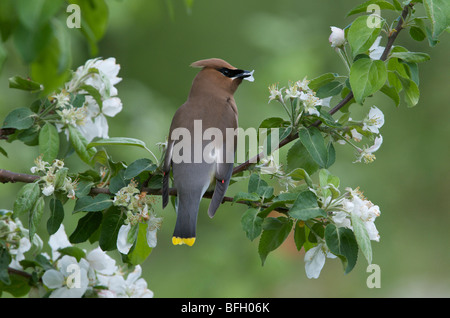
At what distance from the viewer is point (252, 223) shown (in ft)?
4.17

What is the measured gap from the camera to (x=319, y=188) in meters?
1.27

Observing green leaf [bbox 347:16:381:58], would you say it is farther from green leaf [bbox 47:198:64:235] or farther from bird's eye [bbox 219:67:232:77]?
green leaf [bbox 47:198:64:235]

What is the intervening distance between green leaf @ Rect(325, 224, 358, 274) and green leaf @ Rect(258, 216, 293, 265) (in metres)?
0.12

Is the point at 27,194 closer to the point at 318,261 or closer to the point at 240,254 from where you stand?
the point at 318,261

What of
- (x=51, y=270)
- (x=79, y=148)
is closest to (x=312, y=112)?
(x=79, y=148)

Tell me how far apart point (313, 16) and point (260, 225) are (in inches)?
161

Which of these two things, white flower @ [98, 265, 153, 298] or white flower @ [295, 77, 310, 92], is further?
white flower @ [98, 265, 153, 298]

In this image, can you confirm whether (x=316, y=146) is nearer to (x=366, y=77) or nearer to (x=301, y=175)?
(x=301, y=175)

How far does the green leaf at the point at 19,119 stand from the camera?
4.77 ft

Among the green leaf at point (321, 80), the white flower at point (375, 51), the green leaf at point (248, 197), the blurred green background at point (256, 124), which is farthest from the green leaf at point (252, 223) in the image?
the blurred green background at point (256, 124)

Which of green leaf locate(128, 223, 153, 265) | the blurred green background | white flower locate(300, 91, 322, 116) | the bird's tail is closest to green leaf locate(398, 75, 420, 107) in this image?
white flower locate(300, 91, 322, 116)

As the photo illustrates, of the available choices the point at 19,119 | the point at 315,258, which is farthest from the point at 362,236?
the point at 19,119

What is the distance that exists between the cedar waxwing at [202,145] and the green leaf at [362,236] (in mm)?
390

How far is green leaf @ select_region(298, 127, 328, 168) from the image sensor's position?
1318mm
